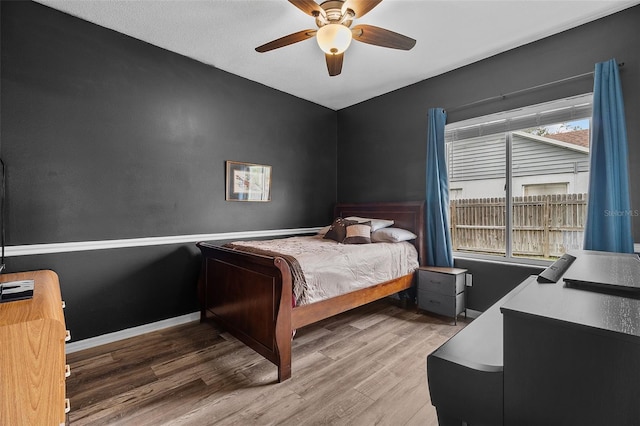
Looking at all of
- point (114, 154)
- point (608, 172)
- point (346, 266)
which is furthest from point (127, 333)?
point (608, 172)

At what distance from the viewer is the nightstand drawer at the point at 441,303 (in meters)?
3.08

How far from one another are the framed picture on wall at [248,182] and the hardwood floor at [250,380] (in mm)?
1522

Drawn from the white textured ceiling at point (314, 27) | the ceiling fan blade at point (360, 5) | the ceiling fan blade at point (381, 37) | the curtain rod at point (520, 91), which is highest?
the white textured ceiling at point (314, 27)

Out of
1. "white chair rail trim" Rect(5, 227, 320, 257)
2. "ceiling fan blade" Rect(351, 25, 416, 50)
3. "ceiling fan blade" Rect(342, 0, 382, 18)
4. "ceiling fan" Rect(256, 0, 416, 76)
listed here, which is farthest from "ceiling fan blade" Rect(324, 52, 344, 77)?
"white chair rail trim" Rect(5, 227, 320, 257)

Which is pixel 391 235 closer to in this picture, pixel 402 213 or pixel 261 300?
pixel 402 213

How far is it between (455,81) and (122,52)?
11.3 ft

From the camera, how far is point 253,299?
2.33 metres

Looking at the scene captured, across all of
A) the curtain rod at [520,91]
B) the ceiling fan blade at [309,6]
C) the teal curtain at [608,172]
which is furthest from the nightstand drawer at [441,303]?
the ceiling fan blade at [309,6]

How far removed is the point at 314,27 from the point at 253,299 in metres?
2.38

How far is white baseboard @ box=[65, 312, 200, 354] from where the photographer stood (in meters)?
2.49

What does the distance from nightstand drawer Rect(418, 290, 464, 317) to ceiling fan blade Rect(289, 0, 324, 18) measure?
112 inches

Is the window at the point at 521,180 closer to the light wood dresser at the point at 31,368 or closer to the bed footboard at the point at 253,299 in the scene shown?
the bed footboard at the point at 253,299

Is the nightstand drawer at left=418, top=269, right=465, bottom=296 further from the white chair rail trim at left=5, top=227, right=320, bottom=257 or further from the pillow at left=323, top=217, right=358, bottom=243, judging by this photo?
the white chair rail trim at left=5, top=227, right=320, bottom=257

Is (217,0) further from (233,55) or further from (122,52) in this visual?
(122,52)
